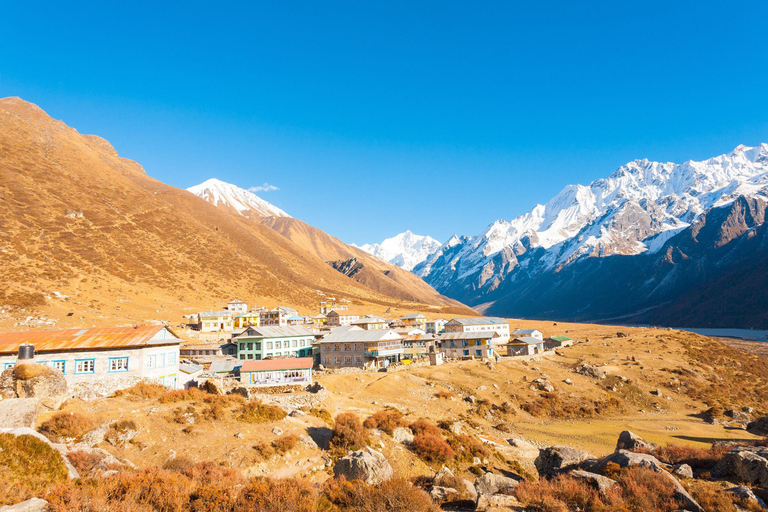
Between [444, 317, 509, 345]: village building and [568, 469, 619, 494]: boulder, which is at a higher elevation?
[444, 317, 509, 345]: village building

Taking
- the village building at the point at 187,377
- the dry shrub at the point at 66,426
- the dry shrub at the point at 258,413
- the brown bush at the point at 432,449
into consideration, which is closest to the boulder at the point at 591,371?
the brown bush at the point at 432,449

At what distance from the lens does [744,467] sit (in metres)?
21.4

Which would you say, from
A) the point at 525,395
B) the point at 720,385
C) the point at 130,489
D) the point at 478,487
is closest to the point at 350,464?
the point at 478,487

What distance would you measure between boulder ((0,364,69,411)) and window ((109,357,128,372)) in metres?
6.86

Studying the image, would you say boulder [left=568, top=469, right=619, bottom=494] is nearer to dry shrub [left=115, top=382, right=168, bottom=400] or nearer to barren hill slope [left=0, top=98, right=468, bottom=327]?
dry shrub [left=115, top=382, right=168, bottom=400]

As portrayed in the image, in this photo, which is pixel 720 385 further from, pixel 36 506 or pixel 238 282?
pixel 238 282

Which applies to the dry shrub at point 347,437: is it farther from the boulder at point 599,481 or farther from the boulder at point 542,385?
the boulder at point 542,385

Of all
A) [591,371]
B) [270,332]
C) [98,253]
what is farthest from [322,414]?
[98,253]

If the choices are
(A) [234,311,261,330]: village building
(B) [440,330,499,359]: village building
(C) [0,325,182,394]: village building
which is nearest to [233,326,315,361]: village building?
(B) [440,330,499,359]: village building

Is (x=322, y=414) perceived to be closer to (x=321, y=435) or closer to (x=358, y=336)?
(x=321, y=435)

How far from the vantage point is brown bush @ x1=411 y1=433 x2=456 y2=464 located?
30.8 meters

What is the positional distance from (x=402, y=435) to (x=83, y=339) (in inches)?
1202

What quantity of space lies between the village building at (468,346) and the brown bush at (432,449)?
2023 inches

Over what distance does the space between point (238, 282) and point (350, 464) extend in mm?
151261
